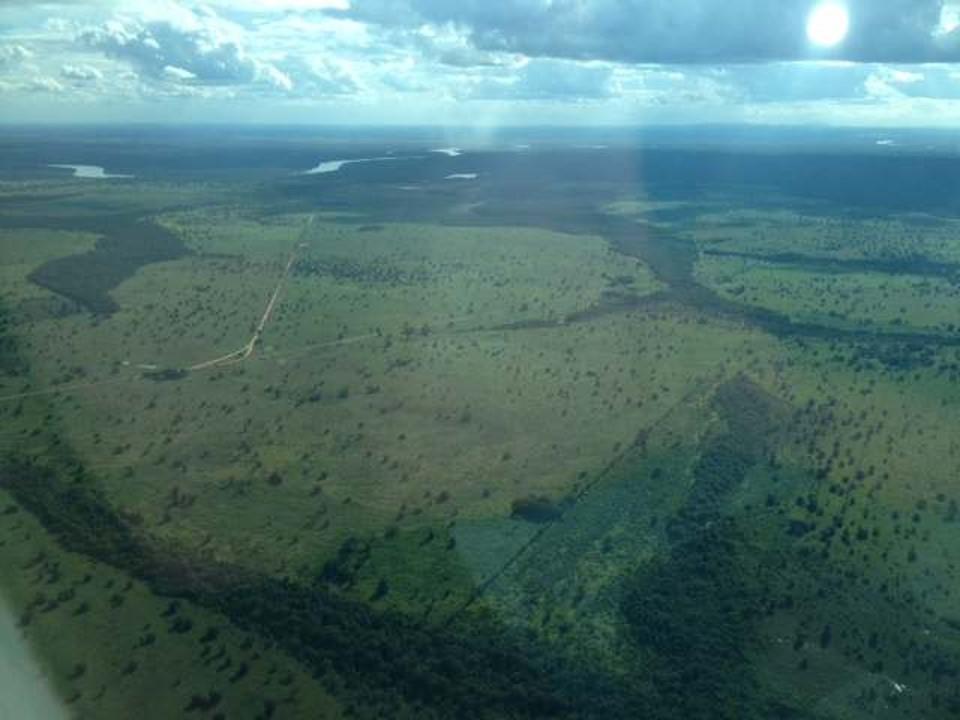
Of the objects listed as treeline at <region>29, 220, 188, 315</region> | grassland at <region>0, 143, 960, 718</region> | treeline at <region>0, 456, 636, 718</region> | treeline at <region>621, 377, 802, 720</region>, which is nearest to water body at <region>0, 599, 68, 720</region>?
grassland at <region>0, 143, 960, 718</region>

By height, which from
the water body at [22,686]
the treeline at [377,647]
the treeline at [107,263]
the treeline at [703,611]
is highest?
the water body at [22,686]

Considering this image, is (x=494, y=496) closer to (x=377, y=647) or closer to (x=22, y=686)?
(x=377, y=647)

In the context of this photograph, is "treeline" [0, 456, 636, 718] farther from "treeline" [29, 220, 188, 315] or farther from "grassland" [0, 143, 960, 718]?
"treeline" [29, 220, 188, 315]

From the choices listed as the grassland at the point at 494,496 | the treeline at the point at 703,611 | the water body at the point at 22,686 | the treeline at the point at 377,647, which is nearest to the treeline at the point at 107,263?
the grassland at the point at 494,496

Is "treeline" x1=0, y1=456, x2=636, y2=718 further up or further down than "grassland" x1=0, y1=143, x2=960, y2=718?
further up

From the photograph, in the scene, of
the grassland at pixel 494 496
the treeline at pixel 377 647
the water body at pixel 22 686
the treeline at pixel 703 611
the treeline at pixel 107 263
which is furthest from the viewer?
the treeline at pixel 107 263

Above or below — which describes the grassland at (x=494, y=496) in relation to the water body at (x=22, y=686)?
below

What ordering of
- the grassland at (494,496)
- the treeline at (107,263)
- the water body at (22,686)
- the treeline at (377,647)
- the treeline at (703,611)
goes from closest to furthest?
the water body at (22,686), the treeline at (377,647), the treeline at (703,611), the grassland at (494,496), the treeline at (107,263)

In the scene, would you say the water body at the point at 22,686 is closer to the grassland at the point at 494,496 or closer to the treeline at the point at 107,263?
the grassland at the point at 494,496
